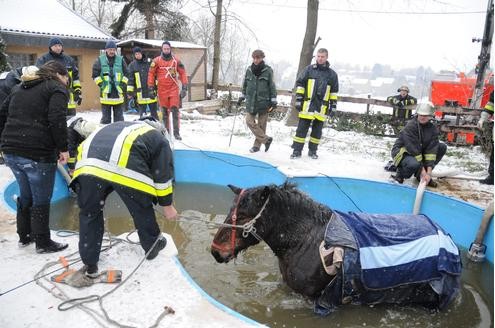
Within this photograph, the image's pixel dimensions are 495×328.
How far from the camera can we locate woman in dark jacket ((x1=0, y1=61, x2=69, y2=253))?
3330 millimetres

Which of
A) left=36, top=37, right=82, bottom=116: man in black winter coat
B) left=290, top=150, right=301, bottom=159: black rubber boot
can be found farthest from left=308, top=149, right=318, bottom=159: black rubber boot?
left=36, top=37, right=82, bottom=116: man in black winter coat

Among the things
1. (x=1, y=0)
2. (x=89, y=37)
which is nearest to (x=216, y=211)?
(x=89, y=37)

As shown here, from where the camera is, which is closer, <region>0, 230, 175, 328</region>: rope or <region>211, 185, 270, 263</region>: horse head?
<region>0, 230, 175, 328</region>: rope

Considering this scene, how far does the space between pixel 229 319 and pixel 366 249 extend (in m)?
1.25

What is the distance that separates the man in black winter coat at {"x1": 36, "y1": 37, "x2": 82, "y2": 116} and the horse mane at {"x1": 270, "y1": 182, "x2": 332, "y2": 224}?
5.08m

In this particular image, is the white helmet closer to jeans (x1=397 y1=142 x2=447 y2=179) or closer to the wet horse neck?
jeans (x1=397 y1=142 x2=447 y2=179)

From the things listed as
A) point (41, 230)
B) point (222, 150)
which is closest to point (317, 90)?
point (222, 150)

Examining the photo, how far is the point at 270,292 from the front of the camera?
3.84 meters

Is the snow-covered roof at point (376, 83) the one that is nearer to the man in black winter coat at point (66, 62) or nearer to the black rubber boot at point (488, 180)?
the black rubber boot at point (488, 180)

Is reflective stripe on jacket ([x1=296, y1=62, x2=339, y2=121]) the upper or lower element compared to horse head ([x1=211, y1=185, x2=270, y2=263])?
upper

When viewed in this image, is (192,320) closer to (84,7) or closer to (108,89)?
(108,89)

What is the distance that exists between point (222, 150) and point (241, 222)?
14.3 ft

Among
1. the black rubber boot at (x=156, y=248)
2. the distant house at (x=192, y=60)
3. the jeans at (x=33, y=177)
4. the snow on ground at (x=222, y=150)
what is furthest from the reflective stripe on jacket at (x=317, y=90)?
the distant house at (x=192, y=60)

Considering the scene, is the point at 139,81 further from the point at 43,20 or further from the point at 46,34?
the point at 43,20
